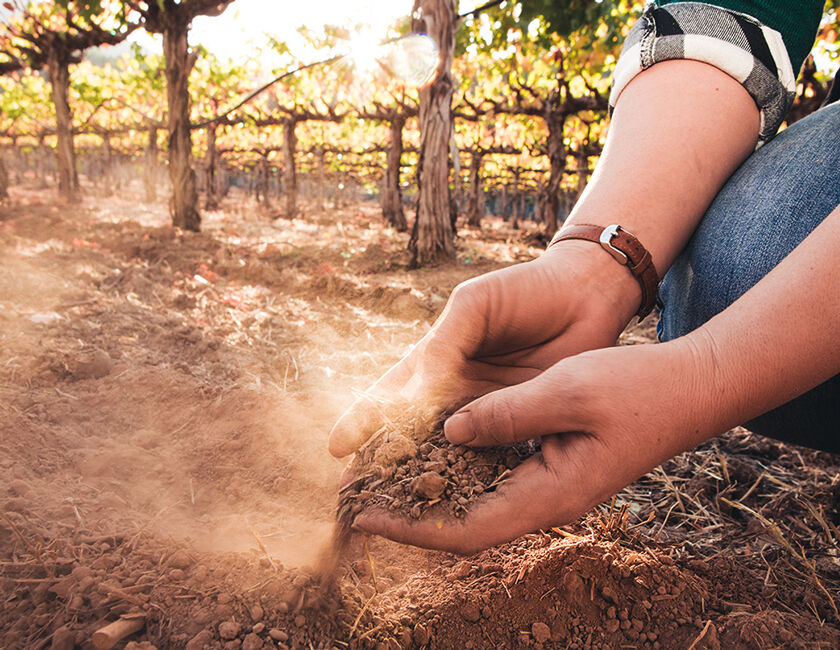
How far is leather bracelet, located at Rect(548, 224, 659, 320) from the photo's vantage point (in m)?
1.30

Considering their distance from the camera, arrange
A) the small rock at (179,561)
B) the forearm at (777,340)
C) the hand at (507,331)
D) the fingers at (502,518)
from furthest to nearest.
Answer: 1. the hand at (507,331)
2. the small rock at (179,561)
3. the fingers at (502,518)
4. the forearm at (777,340)

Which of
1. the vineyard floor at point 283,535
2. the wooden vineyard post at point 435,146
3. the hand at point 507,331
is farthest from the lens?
the wooden vineyard post at point 435,146

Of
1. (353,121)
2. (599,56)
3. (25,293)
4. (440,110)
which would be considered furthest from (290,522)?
(353,121)

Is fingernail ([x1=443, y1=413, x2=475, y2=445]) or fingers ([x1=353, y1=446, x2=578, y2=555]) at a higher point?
fingernail ([x1=443, y1=413, x2=475, y2=445])

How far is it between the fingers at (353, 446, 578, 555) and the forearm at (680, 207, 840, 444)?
0.96 ft

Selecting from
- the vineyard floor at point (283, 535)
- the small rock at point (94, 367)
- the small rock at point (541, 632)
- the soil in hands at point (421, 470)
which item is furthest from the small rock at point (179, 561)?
the small rock at point (94, 367)

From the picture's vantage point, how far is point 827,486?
1.79m

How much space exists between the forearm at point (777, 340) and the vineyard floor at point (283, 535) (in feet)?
1.63

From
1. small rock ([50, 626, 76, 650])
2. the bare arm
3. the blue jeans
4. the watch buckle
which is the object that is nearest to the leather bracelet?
the watch buckle

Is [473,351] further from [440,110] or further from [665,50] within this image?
[440,110]

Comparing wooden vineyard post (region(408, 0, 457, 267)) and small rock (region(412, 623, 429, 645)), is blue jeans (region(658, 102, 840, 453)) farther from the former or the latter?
wooden vineyard post (region(408, 0, 457, 267))

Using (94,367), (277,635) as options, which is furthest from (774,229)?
(94,367)

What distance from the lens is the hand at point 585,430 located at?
846mm

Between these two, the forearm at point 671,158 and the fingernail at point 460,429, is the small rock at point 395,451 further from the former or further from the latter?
the forearm at point 671,158
